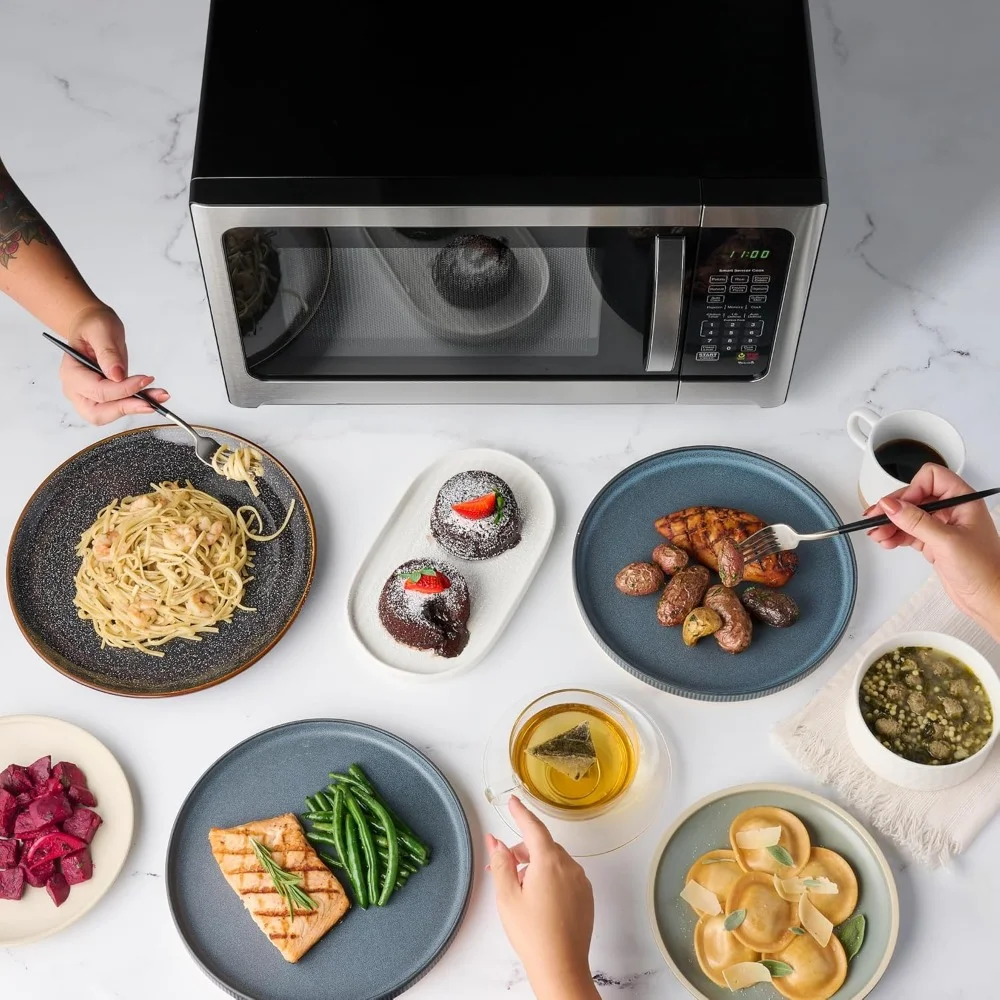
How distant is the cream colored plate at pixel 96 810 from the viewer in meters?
1.37

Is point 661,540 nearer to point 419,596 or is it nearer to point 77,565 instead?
point 419,596

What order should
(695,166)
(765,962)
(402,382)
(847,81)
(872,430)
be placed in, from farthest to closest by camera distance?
1. (847,81)
2. (402,382)
3. (872,430)
4. (695,166)
5. (765,962)

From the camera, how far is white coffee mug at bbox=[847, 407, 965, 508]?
1.50 metres

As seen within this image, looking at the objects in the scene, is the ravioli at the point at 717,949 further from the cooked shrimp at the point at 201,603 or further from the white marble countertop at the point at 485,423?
the cooked shrimp at the point at 201,603

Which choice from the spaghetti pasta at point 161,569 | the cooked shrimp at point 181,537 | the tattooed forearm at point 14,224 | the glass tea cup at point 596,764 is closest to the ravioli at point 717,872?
the glass tea cup at point 596,764

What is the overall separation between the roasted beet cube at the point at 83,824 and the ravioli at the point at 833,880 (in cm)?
89

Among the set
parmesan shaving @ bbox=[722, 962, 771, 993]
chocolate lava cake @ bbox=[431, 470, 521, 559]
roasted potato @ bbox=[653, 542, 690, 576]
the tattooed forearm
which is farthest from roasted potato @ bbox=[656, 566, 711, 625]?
→ the tattooed forearm

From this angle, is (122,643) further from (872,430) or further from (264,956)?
(872,430)

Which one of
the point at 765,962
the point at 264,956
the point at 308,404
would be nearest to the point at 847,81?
the point at 308,404

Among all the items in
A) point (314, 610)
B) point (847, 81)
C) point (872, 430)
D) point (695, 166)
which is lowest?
point (314, 610)

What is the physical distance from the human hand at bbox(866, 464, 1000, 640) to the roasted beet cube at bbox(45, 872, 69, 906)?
3.70ft

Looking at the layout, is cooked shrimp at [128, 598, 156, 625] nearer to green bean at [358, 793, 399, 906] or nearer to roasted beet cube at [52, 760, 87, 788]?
roasted beet cube at [52, 760, 87, 788]

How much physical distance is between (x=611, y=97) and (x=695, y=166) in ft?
0.52

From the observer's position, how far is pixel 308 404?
1.72 m
